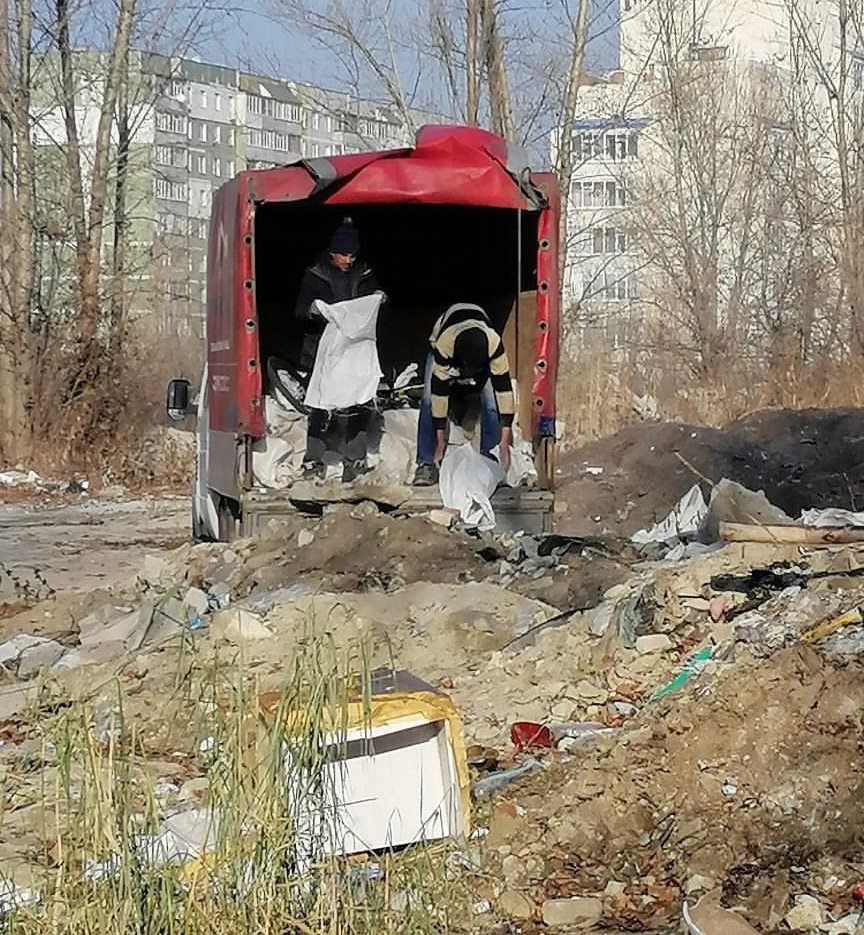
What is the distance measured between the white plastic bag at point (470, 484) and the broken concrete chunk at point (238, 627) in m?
2.50

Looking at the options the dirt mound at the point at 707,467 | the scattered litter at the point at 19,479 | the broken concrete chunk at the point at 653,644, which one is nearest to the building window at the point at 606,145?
the dirt mound at the point at 707,467

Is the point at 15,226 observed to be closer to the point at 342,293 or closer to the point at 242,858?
the point at 342,293

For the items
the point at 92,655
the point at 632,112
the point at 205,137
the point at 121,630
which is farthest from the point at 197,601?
the point at 205,137

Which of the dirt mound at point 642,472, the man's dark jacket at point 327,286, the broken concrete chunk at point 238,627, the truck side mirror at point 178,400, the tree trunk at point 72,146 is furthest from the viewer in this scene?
the tree trunk at point 72,146

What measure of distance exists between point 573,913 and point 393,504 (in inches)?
225

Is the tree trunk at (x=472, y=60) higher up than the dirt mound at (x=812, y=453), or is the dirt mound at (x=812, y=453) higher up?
the tree trunk at (x=472, y=60)

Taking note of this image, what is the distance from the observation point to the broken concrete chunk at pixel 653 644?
708 centimetres

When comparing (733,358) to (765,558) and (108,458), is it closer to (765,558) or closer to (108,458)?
(108,458)

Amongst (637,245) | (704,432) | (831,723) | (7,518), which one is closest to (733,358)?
(637,245)

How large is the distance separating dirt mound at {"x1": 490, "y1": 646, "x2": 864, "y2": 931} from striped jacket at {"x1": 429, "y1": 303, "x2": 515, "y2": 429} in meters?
5.04

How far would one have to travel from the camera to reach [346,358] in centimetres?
1088

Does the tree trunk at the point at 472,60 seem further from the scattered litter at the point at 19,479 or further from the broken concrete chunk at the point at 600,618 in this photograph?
the broken concrete chunk at the point at 600,618

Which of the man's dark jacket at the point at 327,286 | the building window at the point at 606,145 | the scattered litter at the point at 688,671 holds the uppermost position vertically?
the building window at the point at 606,145

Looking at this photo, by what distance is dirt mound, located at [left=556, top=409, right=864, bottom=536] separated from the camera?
14234mm
